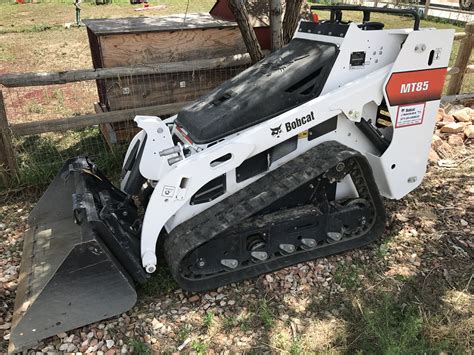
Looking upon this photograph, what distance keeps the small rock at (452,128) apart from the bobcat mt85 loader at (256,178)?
2.26 m

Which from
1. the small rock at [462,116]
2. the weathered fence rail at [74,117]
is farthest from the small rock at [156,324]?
the small rock at [462,116]

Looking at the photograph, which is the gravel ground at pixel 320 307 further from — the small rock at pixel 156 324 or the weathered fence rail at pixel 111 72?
the weathered fence rail at pixel 111 72

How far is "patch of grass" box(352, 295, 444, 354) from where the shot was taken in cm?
279

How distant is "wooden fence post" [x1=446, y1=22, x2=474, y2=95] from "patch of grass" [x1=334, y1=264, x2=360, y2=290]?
4.85m

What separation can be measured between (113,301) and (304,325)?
1.33 meters

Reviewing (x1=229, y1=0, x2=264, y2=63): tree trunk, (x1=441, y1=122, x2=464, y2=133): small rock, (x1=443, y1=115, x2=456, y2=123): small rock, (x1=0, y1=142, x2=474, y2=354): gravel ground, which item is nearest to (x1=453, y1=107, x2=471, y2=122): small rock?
(x1=443, y1=115, x2=456, y2=123): small rock

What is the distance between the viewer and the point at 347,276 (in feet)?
11.4

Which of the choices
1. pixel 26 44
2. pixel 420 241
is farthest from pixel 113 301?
pixel 26 44

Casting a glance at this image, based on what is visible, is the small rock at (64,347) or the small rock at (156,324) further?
the small rock at (156,324)

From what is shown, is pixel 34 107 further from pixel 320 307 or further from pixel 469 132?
pixel 469 132

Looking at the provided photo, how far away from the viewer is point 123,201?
3674 millimetres

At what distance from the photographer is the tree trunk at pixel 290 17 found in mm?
5281

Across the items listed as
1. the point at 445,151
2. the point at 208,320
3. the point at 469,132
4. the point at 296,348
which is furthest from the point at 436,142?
the point at 208,320

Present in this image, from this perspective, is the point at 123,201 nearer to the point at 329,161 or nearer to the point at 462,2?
the point at 329,161
